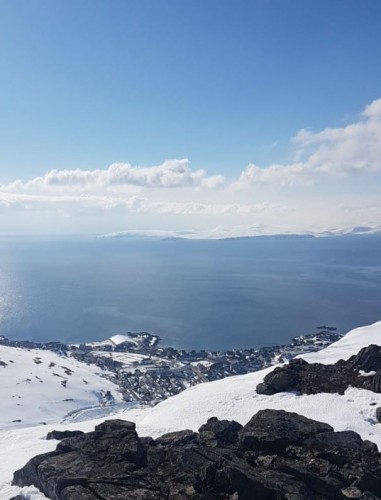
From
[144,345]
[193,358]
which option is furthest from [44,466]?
[144,345]

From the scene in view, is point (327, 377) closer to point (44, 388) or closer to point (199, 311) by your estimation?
point (44, 388)

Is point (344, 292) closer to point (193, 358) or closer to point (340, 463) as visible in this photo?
point (193, 358)

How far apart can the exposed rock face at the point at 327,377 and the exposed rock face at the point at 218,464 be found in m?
9.23

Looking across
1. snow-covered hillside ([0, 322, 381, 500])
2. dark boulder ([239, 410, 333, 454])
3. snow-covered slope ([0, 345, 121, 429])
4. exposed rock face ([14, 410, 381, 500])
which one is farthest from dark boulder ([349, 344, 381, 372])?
snow-covered slope ([0, 345, 121, 429])

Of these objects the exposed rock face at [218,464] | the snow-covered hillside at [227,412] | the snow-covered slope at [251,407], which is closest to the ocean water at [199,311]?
the snow-covered hillside at [227,412]

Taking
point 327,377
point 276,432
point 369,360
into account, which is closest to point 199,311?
point 369,360

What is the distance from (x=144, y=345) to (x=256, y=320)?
42.2 meters

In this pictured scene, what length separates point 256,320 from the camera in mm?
133625

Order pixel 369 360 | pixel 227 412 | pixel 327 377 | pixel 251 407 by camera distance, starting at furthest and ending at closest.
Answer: pixel 369 360 → pixel 327 377 → pixel 251 407 → pixel 227 412

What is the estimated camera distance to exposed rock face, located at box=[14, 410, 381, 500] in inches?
572

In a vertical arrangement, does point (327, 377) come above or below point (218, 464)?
below

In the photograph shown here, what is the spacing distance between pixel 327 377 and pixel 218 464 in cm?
1756

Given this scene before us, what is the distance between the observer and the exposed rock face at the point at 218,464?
1453 cm

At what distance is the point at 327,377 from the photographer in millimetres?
30719
